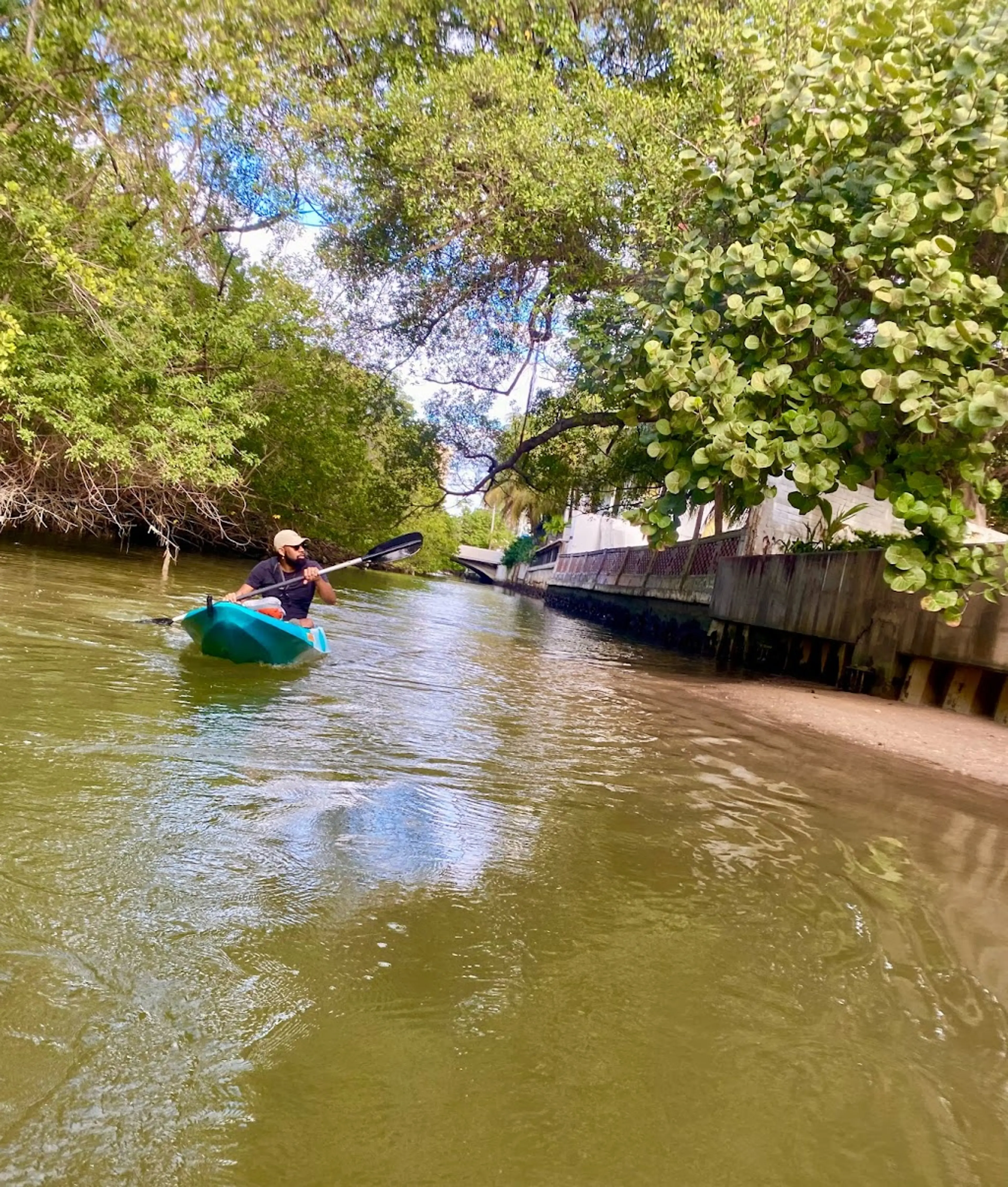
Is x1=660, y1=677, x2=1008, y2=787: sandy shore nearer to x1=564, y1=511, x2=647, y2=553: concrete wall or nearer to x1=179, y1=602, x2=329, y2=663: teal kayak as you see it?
x1=179, y1=602, x2=329, y2=663: teal kayak

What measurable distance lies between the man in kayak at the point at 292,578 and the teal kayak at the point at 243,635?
0.54 m

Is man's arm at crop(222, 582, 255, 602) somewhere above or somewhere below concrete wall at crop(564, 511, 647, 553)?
below

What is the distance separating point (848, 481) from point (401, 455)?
41.4 ft

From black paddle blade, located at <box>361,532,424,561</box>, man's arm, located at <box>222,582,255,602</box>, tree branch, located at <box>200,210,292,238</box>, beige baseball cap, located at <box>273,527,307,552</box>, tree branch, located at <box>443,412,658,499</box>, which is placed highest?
tree branch, located at <box>200,210,292,238</box>

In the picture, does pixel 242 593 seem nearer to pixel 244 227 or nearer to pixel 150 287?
pixel 150 287

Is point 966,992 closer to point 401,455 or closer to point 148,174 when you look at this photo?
point 148,174

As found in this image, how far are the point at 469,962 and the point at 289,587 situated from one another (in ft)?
21.4

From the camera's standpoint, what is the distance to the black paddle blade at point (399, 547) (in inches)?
438

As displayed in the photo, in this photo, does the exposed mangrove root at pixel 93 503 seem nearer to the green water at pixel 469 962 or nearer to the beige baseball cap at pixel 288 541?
the beige baseball cap at pixel 288 541

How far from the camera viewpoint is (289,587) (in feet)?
29.4

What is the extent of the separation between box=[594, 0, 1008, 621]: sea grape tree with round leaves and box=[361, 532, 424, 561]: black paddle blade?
3.61 m

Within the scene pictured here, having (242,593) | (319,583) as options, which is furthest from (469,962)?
(319,583)

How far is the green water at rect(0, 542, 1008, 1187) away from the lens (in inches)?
81.2

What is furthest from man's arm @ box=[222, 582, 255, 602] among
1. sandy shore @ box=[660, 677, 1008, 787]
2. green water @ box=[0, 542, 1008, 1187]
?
sandy shore @ box=[660, 677, 1008, 787]
